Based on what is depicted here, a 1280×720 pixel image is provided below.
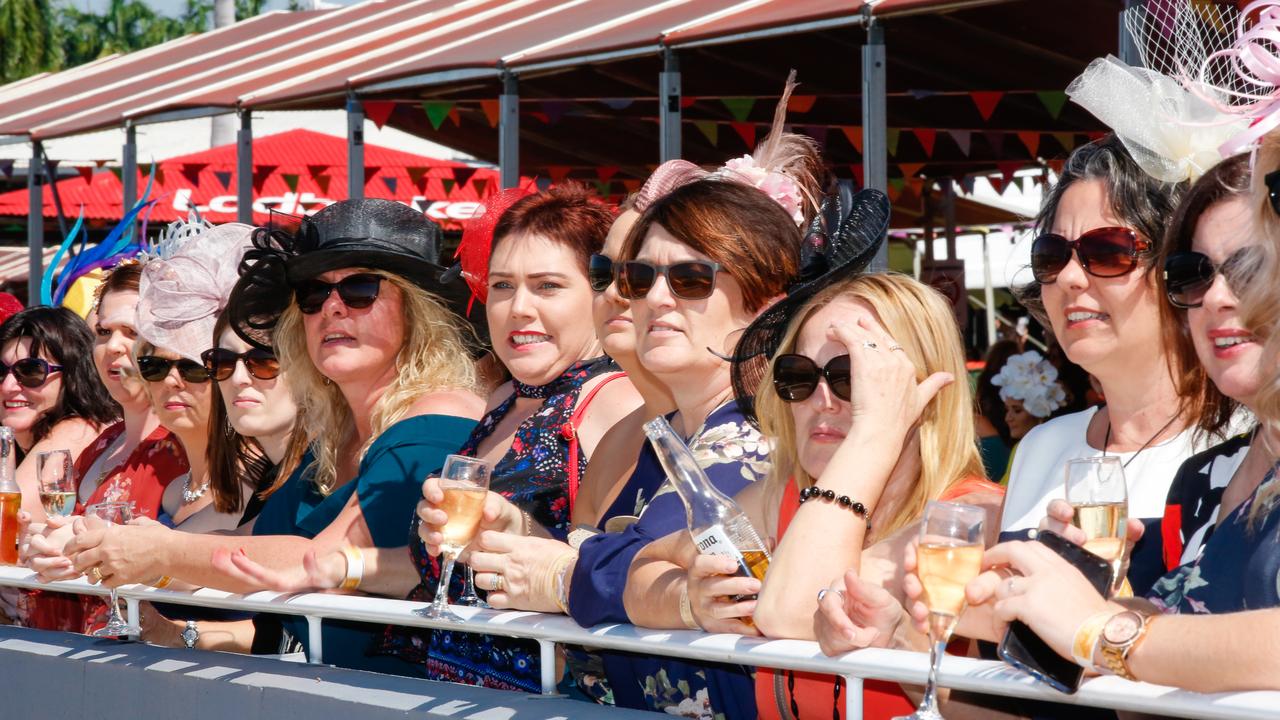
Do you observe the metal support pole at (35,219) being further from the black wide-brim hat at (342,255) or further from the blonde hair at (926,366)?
the blonde hair at (926,366)

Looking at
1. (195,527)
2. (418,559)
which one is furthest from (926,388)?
(195,527)

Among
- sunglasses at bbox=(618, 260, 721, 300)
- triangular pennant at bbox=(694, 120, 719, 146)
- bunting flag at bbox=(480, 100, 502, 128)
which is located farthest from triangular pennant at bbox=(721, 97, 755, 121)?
sunglasses at bbox=(618, 260, 721, 300)

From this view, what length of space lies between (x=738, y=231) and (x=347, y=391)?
141 cm

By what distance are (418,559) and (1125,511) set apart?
1.84m

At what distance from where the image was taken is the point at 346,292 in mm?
4098

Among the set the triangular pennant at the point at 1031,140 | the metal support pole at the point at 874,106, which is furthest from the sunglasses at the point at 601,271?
the triangular pennant at the point at 1031,140

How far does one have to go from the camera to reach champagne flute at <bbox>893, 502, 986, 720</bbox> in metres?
2.10

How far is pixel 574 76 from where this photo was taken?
350 inches

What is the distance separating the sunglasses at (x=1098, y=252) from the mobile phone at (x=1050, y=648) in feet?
2.85

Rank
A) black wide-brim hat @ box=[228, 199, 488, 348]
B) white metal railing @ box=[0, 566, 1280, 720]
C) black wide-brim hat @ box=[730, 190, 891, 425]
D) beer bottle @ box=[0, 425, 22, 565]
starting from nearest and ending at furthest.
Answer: white metal railing @ box=[0, 566, 1280, 720]
black wide-brim hat @ box=[730, 190, 891, 425]
black wide-brim hat @ box=[228, 199, 488, 348]
beer bottle @ box=[0, 425, 22, 565]

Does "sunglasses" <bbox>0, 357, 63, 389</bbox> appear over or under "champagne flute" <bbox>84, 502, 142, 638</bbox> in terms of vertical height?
over

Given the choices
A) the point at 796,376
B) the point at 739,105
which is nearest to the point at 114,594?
the point at 796,376

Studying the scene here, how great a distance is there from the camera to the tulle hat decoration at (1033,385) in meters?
6.83

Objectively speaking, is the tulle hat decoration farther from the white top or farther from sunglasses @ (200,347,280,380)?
the white top
